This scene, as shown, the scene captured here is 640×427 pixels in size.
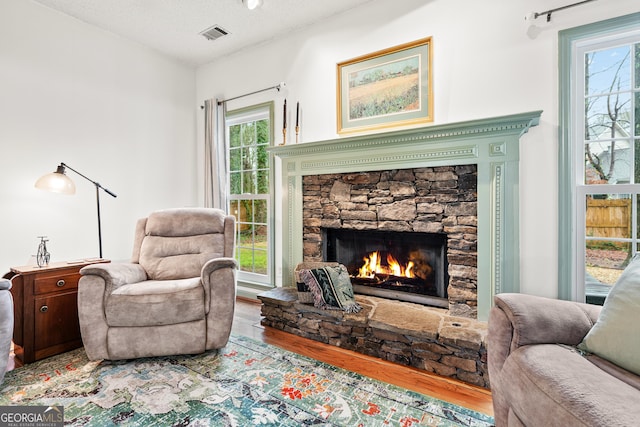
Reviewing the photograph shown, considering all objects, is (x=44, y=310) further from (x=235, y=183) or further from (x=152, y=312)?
(x=235, y=183)

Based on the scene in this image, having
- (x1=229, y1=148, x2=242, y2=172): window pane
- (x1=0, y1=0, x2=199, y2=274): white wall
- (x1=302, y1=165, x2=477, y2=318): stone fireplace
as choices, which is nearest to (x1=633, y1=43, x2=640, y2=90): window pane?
(x1=302, y1=165, x2=477, y2=318): stone fireplace

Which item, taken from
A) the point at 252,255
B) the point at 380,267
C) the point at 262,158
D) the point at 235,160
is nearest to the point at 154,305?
the point at 252,255

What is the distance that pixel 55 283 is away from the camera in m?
2.26

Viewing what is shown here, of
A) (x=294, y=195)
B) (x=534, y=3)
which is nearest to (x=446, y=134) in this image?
(x=534, y=3)

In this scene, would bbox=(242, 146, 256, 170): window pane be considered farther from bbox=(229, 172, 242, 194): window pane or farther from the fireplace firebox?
the fireplace firebox

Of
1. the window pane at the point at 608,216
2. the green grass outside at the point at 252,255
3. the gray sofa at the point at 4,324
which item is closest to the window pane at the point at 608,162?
the window pane at the point at 608,216

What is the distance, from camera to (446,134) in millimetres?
2240

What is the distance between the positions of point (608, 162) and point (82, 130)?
4313mm

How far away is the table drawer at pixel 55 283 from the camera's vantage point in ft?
7.16

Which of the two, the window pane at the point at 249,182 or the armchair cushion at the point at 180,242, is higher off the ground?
the window pane at the point at 249,182

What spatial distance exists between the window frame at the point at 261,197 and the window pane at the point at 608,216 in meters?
2.64

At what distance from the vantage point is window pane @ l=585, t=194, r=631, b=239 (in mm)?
1992

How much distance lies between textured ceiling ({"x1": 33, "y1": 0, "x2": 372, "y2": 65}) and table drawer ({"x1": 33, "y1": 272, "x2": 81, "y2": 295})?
7.70ft

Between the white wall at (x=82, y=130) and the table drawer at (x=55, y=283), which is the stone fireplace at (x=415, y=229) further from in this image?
the white wall at (x=82, y=130)
